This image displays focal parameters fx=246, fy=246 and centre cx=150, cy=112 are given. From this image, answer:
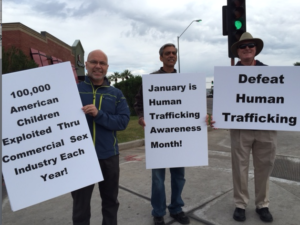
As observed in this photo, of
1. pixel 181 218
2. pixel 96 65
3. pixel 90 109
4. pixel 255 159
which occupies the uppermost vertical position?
pixel 96 65

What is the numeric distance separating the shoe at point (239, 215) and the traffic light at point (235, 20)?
10.6 ft

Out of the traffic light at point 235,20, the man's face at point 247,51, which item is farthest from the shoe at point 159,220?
the traffic light at point 235,20

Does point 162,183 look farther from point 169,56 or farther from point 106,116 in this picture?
point 169,56

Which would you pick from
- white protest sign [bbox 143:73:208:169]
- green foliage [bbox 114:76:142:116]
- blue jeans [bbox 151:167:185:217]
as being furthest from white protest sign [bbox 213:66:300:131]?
green foliage [bbox 114:76:142:116]

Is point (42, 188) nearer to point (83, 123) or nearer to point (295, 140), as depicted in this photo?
point (83, 123)

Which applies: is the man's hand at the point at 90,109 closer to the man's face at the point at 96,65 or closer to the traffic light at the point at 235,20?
the man's face at the point at 96,65

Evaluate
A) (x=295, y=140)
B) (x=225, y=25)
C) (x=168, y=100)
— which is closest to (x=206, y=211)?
(x=168, y=100)

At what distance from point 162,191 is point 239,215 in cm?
92

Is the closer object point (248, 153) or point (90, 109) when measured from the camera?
point (90, 109)

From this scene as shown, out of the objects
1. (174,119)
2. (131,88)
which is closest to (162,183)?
(174,119)

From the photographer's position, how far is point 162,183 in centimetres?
269

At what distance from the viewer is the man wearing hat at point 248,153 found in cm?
271

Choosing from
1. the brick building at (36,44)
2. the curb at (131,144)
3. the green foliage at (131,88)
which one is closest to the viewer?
the curb at (131,144)

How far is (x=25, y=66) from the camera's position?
26.0 feet
